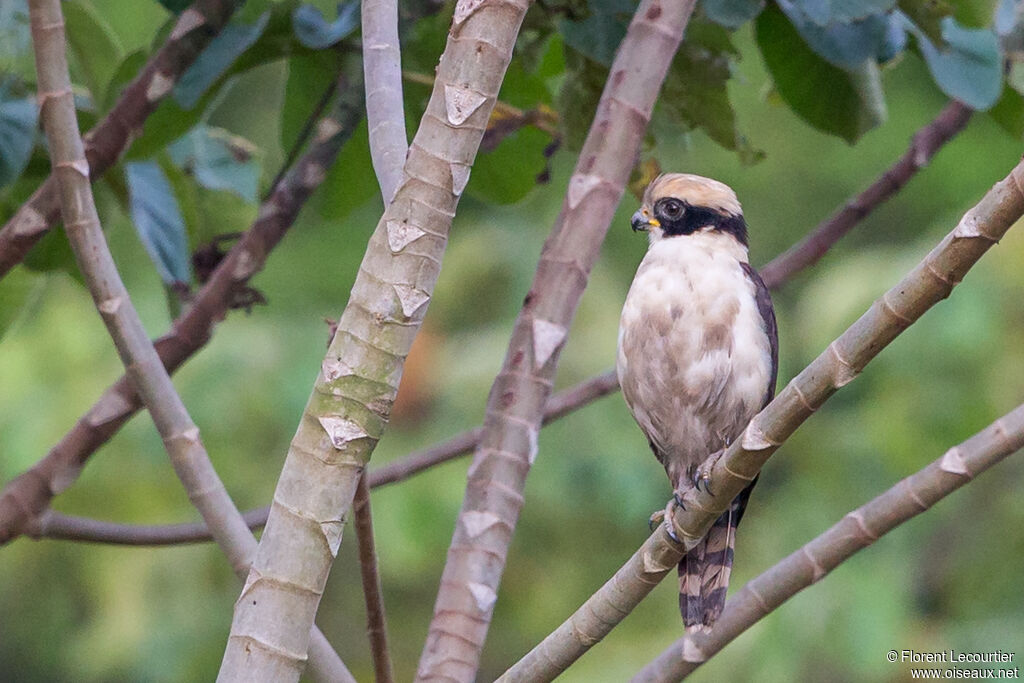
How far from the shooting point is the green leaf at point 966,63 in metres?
2.66

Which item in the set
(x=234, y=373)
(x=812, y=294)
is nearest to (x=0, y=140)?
(x=234, y=373)

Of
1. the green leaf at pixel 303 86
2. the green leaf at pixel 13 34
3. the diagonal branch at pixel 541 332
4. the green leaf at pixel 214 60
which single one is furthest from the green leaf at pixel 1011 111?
the green leaf at pixel 13 34

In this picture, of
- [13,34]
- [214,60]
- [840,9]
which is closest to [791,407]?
[840,9]

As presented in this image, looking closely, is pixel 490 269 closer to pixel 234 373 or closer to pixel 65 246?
pixel 234 373

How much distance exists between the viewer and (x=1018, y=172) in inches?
51.8

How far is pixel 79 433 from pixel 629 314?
1128mm

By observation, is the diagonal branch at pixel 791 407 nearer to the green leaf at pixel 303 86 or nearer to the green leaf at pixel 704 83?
the green leaf at pixel 704 83

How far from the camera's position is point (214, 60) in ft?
8.66

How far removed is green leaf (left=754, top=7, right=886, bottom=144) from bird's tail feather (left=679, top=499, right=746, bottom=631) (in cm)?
86

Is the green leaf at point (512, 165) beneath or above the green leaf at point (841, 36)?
above

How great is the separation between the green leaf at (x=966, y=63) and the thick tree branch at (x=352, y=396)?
144 cm

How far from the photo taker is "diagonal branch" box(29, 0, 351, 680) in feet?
6.40

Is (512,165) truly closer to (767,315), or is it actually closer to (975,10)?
(767,315)

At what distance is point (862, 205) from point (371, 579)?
1.68m
